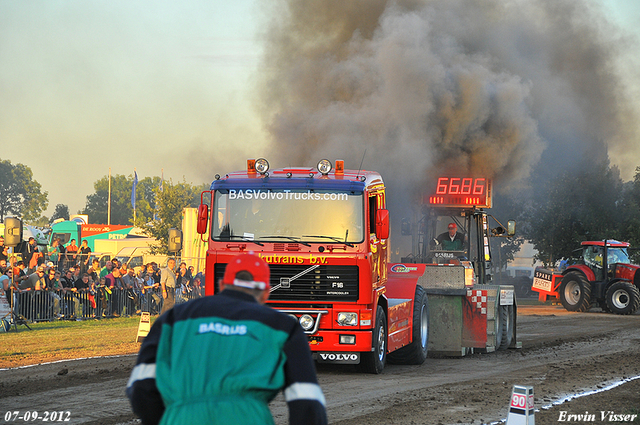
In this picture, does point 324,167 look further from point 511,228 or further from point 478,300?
point 511,228

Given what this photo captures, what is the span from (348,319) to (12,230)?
28.4ft

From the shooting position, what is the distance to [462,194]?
15.1 meters

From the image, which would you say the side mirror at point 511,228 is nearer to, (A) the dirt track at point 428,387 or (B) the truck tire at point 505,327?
(B) the truck tire at point 505,327

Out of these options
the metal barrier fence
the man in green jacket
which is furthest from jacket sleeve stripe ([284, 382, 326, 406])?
the metal barrier fence

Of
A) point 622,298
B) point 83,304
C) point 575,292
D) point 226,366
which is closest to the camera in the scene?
point 226,366

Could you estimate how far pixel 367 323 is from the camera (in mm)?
9500

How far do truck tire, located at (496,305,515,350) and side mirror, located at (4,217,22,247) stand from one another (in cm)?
955

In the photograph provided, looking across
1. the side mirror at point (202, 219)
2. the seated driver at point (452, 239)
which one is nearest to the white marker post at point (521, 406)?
the side mirror at point (202, 219)

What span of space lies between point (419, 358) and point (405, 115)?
12882mm

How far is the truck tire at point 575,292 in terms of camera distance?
24328 mm

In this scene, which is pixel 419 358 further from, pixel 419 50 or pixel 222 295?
pixel 419 50

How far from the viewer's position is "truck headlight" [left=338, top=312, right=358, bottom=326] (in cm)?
948

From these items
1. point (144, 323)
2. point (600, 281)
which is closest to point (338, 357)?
point (144, 323)

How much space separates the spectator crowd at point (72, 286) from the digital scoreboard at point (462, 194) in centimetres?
574
